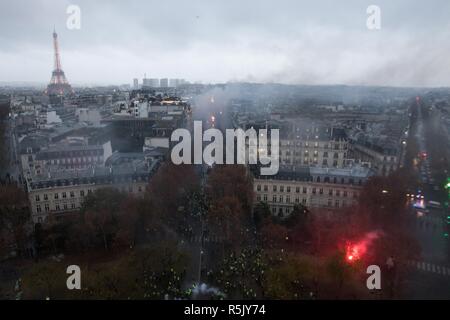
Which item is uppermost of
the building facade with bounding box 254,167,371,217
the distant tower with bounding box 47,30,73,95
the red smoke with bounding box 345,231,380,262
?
the distant tower with bounding box 47,30,73,95

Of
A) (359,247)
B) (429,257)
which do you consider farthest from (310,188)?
(429,257)

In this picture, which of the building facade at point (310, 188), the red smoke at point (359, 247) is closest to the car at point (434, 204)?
the building facade at point (310, 188)

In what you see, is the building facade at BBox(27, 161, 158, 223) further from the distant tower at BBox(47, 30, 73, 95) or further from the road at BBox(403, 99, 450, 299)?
the distant tower at BBox(47, 30, 73, 95)

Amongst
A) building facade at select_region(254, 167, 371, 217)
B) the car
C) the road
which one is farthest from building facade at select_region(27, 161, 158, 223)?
the car

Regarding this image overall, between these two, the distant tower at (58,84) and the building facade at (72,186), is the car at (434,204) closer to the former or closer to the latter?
the building facade at (72,186)

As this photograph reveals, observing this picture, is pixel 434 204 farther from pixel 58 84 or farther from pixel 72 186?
pixel 58 84

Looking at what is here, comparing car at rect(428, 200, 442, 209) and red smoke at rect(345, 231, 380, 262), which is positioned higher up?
red smoke at rect(345, 231, 380, 262)

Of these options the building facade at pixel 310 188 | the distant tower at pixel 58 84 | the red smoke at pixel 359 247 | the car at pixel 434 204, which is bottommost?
the car at pixel 434 204

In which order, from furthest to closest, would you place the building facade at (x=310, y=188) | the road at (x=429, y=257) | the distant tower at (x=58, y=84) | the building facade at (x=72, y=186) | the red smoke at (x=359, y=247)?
the distant tower at (x=58, y=84)
the building facade at (x=310, y=188)
the building facade at (x=72, y=186)
the red smoke at (x=359, y=247)
the road at (x=429, y=257)

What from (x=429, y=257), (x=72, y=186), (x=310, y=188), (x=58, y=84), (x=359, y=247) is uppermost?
(x=58, y=84)

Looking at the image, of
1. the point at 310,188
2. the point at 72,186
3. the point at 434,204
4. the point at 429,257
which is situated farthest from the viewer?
the point at 434,204

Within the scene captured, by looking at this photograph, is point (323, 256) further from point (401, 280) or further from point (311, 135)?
point (311, 135)

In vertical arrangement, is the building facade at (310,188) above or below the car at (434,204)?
above
